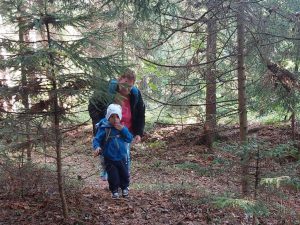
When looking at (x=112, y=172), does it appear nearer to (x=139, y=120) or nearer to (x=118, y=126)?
(x=118, y=126)

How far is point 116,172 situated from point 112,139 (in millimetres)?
597

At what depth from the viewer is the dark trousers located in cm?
625

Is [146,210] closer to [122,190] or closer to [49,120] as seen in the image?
[122,190]

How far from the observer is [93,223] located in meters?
5.23

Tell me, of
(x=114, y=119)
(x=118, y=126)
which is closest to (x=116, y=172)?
(x=118, y=126)

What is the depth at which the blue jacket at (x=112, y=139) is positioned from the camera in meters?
6.19

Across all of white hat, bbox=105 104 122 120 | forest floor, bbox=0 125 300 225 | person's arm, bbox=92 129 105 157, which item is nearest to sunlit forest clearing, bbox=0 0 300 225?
forest floor, bbox=0 125 300 225

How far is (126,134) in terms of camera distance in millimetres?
6246

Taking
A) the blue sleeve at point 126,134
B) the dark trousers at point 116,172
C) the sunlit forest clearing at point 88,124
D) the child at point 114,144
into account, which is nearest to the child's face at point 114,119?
the child at point 114,144

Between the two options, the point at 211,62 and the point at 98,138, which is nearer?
the point at 98,138

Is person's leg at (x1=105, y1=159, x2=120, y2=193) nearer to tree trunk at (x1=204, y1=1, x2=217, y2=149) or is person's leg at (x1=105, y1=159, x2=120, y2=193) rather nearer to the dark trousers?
the dark trousers

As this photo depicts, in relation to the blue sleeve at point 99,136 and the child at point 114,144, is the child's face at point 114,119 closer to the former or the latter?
the child at point 114,144

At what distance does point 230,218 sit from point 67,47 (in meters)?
3.89

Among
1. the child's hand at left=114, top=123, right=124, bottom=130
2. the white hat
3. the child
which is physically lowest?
the child
